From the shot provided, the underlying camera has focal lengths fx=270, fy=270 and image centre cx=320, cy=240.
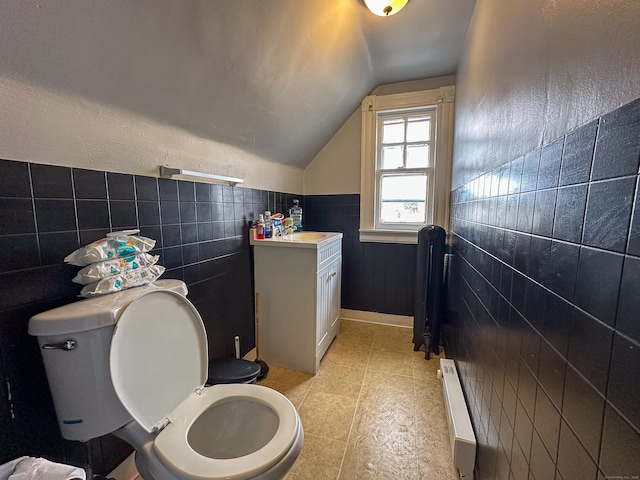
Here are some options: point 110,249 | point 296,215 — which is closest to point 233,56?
point 110,249

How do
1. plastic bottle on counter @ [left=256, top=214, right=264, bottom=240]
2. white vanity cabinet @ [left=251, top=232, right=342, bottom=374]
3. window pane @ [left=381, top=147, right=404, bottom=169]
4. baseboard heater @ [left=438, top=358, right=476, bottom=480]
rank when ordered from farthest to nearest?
window pane @ [left=381, top=147, right=404, bottom=169] < plastic bottle on counter @ [left=256, top=214, right=264, bottom=240] < white vanity cabinet @ [left=251, top=232, right=342, bottom=374] < baseboard heater @ [left=438, top=358, right=476, bottom=480]

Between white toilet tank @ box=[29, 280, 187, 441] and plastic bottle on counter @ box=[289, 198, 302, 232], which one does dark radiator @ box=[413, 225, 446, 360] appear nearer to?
plastic bottle on counter @ box=[289, 198, 302, 232]

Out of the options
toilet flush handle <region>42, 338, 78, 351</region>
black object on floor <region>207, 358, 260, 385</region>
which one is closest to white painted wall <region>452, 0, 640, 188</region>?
toilet flush handle <region>42, 338, 78, 351</region>

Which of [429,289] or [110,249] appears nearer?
[110,249]

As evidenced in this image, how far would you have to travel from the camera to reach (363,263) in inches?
104

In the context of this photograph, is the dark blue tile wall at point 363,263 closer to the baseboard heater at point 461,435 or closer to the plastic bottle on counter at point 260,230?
the plastic bottle on counter at point 260,230

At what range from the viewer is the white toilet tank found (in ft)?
2.66

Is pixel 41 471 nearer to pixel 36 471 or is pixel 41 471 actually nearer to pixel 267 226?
pixel 36 471

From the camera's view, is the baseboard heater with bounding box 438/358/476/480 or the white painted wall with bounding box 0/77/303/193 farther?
the baseboard heater with bounding box 438/358/476/480

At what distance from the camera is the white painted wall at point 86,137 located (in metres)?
0.81

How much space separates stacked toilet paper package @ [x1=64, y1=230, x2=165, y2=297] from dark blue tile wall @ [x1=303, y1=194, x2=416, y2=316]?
5.88ft

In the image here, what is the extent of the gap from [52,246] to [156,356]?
20.3 inches

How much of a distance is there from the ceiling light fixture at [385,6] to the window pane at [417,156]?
115 centimetres

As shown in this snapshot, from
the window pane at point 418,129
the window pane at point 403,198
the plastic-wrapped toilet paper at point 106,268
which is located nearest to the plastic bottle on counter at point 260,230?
the plastic-wrapped toilet paper at point 106,268
